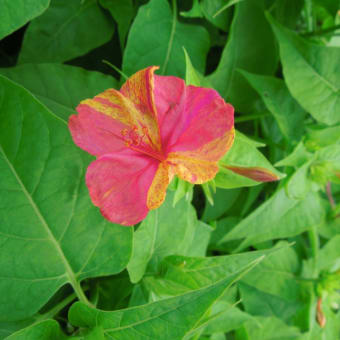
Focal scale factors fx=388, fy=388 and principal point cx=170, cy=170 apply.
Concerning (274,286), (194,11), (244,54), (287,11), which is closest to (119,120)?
(194,11)

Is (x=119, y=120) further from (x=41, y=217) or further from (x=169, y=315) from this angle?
(x=169, y=315)

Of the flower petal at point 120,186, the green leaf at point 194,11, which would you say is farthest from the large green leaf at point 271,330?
the green leaf at point 194,11

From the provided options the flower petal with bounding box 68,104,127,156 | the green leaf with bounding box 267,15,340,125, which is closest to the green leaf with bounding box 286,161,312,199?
the green leaf with bounding box 267,15,340,125

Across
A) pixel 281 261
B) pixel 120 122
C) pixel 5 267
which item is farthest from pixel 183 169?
pixel 281 261

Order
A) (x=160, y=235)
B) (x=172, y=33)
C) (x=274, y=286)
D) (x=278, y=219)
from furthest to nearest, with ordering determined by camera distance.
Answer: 1. (x=274, y=286)
2. (x=278, y=219)
3. (x=172, y=33)
4. (x=160, y=235)

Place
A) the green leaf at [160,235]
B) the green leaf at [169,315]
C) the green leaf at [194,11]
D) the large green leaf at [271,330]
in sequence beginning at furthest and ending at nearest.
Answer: the large green leaf at [271,330] < the green leaf at [194,11] < the green leaf at [160,235] < the green leaf at [169,315]

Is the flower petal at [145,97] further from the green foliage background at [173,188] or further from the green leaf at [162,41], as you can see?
the green leaf at [162,41]
